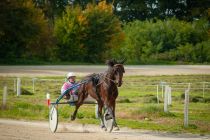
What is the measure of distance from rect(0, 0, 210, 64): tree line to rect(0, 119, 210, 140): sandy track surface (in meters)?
36.6

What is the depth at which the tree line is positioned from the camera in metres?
54.9

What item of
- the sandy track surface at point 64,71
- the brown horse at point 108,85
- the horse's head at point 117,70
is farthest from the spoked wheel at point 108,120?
the sandy track surface at point 64,71

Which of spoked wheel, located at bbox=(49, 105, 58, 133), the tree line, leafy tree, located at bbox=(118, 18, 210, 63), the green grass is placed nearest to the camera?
spoked wheel, located at bbox=(49, 105, 58, 133)

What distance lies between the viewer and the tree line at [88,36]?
5494 cm

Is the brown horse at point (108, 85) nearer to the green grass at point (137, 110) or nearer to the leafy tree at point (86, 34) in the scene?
the green grass at point (137, 110)

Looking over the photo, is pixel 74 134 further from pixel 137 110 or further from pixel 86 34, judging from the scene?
pixel 86 34

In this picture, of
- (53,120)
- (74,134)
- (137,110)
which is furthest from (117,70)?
(137,110)

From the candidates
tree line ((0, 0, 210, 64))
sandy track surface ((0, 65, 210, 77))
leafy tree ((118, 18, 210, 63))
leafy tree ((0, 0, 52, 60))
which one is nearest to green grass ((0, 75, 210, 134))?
sandy track surface ((0, 65, 210, 77))

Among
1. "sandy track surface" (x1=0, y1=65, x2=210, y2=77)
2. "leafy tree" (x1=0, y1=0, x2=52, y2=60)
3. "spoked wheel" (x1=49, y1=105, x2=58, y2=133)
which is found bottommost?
"sandy track surface" (x1=0, y1=65, x2=210, y2=77)

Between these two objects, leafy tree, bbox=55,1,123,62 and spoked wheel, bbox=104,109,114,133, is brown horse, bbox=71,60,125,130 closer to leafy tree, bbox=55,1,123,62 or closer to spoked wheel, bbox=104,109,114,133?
spoked wheel, bbox=104,109,114,133

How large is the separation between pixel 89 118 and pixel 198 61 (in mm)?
47255

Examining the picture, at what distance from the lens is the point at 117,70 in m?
15.0

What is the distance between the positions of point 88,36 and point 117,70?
47.2m

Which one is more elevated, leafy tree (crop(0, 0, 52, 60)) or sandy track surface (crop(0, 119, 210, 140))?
leafy tree (crop(0, 0, 52, 60))
